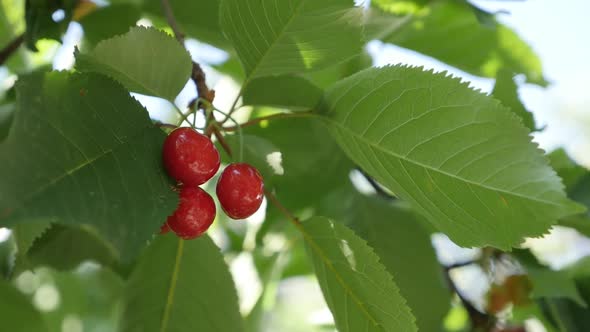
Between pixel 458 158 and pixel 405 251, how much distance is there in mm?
469

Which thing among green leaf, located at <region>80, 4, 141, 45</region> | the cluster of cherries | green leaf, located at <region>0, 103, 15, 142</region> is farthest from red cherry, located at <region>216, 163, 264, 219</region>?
green leaf, located at <region>80, 4, 141, 45</region>

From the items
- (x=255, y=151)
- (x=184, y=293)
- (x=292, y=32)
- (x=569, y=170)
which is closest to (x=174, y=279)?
(x=184, y=293)

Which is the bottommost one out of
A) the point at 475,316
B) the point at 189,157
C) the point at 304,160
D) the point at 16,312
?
the point at 475,316

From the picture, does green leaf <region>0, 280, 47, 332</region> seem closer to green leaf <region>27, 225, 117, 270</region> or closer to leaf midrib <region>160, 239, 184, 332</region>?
green leaf <region>27, 225, 117, 270</region>

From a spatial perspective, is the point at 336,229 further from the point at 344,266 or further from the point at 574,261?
the point at 574,261

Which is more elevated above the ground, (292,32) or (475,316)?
(292,32)

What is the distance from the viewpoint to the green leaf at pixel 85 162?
573 millimetres

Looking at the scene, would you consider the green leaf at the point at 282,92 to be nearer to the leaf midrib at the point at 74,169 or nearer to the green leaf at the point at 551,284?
the leaf midrib at the point at 74,169

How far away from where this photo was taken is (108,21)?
4.03 feet

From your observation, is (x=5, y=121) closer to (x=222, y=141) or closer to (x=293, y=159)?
(x=222, y=141)

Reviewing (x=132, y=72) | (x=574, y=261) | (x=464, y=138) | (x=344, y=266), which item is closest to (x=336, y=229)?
(x=344, y=266)

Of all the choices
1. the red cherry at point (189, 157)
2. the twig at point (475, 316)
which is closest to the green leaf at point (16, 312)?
the red cherry at point (189, 157)

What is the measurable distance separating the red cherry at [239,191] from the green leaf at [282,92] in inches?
9.0

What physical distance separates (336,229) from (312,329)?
1258 millimetres
